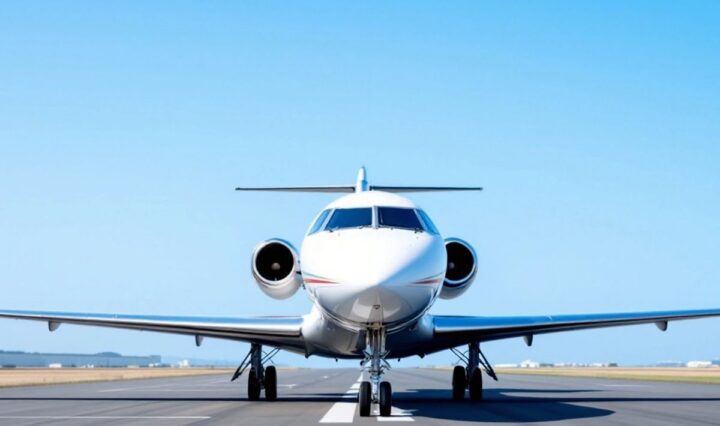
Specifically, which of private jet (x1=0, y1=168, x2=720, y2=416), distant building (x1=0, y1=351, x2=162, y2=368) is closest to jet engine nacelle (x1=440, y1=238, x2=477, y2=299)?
private jet (x1=0, y1=168, x2=720, y2=416)

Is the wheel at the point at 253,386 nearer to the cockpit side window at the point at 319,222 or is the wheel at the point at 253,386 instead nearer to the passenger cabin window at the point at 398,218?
the cockpit side window at the point at 319,222

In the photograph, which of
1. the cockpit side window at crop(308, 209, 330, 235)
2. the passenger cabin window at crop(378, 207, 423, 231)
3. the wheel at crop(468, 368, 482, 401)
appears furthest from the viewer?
the wheel at crop(468, 368, 482, 401)

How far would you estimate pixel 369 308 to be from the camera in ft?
42.8

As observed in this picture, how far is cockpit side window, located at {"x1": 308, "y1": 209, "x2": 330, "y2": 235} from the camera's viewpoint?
15215mm

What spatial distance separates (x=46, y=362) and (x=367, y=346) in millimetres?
115223

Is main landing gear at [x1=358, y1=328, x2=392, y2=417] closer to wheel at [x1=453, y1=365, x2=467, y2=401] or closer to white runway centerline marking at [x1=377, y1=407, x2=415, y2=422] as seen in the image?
white runway centerline marking at [x1=377, y1=407, x2=415, y2=422]

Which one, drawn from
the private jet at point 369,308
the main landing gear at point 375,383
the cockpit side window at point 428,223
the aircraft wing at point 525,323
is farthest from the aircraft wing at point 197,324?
the cockpit side window at point 428,223

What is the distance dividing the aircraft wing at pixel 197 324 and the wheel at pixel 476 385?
4.11 metres

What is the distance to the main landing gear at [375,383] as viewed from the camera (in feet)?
45.2

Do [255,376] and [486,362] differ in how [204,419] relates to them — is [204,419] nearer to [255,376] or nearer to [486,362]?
[255,376]

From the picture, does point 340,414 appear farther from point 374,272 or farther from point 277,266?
point 277,266

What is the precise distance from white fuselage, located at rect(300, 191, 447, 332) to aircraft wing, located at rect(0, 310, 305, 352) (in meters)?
3.92

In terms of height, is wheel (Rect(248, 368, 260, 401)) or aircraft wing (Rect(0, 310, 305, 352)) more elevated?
aircraft wing (Rect(0, 310, 305, 352))

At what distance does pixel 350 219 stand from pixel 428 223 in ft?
4.49
